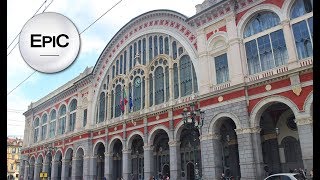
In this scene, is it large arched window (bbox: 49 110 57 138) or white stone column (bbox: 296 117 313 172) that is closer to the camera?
white stone column (bbox: 296 117 313 172)

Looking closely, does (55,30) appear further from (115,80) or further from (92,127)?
(92,127)

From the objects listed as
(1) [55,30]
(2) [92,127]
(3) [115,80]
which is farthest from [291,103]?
(2) [92,127]

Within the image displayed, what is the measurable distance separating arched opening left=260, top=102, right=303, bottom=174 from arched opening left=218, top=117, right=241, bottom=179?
7.42 ft

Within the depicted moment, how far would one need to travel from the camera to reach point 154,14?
3034 centimetres

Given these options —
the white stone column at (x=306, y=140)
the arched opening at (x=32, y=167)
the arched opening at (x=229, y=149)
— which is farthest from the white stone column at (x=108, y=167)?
the arched opening at (x=32, y=167)

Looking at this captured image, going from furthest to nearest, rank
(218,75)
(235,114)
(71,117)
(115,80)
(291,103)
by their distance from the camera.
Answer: (71,117) → (115,80) → (218,75) → (235,114) → (291,103)

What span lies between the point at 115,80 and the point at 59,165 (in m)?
16.7

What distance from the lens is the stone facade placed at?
19.8 metres

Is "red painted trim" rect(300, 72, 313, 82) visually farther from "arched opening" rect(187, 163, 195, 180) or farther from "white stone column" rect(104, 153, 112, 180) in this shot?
"white stone column" rect(104, 153, 112, 180)

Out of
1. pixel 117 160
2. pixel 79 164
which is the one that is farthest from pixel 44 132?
pixel 117 160

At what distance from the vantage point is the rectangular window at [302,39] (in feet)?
62.2

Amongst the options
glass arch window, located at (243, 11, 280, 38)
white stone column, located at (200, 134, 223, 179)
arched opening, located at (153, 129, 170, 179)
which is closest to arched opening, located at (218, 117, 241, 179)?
white stone column, located at (200, 134, 223, 179)

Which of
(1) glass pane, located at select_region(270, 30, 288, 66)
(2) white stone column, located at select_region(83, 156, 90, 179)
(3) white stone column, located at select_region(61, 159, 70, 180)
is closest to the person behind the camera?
(1) glass pane, located at select_region(270, 30, 288, 66)

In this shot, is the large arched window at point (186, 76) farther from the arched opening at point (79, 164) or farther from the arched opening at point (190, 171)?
the arched opening at point (79, 164)
